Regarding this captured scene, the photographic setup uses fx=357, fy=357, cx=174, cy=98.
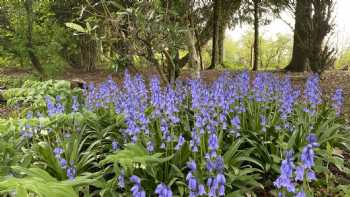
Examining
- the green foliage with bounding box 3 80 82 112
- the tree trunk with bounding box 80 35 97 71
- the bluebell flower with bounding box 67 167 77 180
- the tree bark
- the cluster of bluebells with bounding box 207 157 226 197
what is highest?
the tree bark

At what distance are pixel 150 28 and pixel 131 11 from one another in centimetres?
38

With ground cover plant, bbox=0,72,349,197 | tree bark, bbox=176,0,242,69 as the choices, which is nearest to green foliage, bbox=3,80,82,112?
ground cover plant, bbox=0,72,349,197

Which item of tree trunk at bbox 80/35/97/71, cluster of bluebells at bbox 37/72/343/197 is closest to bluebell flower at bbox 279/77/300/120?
cluster of bluebells at bbox 37/72/343/197

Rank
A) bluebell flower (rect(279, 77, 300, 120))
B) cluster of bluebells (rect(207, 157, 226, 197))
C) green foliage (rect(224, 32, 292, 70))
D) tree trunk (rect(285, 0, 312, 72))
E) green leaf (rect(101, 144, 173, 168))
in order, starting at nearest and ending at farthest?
cluster of bluebells (rect(207, 157, 226, 197))
green leaf (rect(101, 144, 173, 168))
bluebell flower (rect(279, 77, 300, 120))
tree trunk (rect(285, 0, 312, 72))
green foliage (rect(224, 32, 292, 70))

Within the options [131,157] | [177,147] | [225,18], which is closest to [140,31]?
[177,147]

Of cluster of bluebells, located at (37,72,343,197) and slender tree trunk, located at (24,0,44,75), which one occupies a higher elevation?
slender tree trunk, located at (24,0,44,75)

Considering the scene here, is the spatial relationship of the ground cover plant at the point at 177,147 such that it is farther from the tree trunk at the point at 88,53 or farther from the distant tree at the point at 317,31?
the tree trunk at the point at 88,53

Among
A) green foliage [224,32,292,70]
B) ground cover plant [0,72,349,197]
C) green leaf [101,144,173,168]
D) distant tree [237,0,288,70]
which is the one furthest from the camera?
green foliage [224,32,292,70]

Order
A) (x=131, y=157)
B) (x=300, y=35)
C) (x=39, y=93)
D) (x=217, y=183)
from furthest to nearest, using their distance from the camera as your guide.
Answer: (x=300, y=35) → (x=39, y=93) → (x=131, y=157) → (x=217, y=183)

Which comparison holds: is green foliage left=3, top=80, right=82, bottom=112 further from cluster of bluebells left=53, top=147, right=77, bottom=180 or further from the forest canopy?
cluster of bluebells left=53, top=147, right=77, bottom=180

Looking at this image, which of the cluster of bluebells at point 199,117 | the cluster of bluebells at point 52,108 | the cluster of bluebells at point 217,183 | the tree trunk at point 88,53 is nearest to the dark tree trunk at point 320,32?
the cluster of bluebells at point 199,117

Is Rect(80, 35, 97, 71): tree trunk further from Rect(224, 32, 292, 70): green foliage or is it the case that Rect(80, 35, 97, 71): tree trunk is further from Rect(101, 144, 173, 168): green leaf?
Rect(224, 32, 292, 70): green foliage

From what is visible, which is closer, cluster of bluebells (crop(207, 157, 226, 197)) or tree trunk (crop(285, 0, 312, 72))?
cluster of bluebells (crop(207, 157, 226, 197))

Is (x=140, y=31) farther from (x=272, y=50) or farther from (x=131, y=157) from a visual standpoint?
(x=272, y=50)
